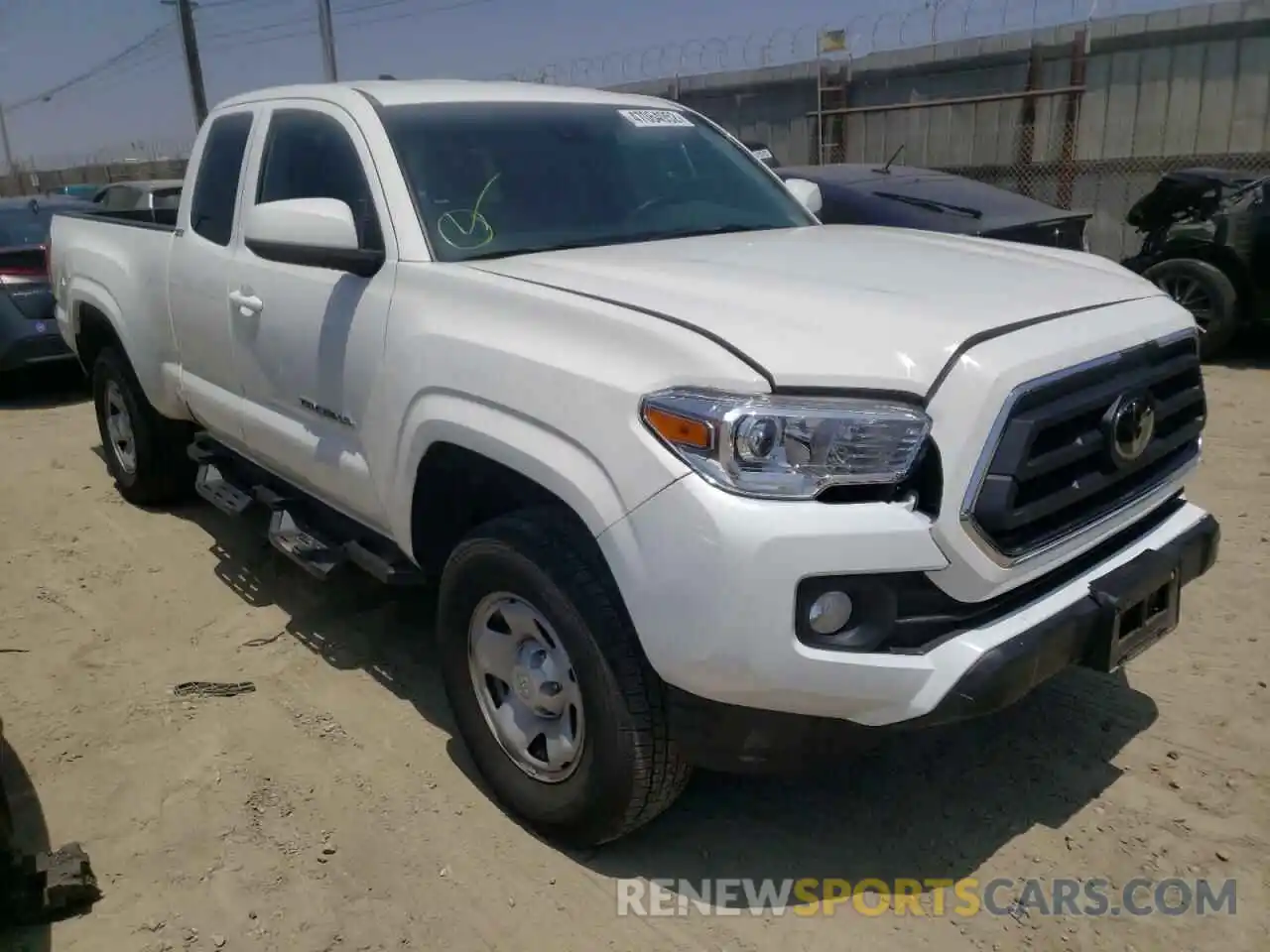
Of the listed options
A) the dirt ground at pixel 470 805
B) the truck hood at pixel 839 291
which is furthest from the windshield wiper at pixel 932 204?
the truck hood at pixel 839 291

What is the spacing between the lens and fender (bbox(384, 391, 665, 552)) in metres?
2.40

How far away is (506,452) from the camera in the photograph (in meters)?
2.66

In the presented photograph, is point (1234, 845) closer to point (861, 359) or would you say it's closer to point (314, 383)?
point (861, 359)

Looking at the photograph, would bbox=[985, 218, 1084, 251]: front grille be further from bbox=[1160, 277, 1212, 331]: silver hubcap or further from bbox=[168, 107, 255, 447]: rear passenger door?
bbox=[168, 107, 255, 447]: rear passenger door

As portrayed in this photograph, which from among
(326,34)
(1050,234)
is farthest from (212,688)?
(326,34)

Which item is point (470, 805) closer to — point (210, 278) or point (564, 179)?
point (564, 179)

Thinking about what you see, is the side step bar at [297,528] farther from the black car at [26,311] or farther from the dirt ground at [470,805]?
the black car at [26,311]

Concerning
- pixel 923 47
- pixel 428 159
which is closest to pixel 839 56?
pixel 923 47

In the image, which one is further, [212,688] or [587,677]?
[212,688]

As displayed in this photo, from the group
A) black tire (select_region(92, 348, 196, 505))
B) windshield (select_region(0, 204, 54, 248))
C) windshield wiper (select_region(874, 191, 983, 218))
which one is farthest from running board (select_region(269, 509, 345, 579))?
windshield (select_region(0, 204, 54, 248))

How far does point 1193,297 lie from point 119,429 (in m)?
7.42

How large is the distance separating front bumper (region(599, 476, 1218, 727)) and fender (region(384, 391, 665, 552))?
101mm

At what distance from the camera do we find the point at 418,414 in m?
2.97

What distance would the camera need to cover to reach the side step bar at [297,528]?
351cm
